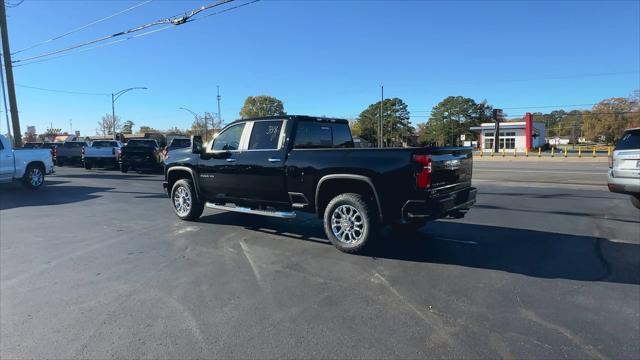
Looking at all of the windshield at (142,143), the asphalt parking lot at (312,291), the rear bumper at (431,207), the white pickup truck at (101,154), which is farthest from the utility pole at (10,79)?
the rear bumper at (431,207)

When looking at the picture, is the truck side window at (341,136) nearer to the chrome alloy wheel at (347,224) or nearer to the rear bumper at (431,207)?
the chrome alloy wheel at (347,224)

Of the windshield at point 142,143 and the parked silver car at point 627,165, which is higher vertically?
the windshield at point 142,143

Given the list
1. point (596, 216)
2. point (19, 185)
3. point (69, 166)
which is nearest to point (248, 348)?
point (596, 216)

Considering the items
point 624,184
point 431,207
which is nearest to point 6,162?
point 431,207

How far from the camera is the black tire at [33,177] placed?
14023 millimetres

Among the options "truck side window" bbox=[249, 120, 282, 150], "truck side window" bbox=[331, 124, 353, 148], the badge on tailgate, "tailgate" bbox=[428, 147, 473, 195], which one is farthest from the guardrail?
"truck side window" bbox=[249, 120, 282, 150]

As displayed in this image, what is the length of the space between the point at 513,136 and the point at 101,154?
68.6 metres

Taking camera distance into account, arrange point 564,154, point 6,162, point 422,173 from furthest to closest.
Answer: point 564,154
point 6,162
point 422,173

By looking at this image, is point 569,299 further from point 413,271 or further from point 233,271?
point 233,271

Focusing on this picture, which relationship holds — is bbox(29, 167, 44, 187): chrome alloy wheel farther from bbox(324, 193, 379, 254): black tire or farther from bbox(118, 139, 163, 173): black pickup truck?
bbox(324, 193, 379, 254): black tire

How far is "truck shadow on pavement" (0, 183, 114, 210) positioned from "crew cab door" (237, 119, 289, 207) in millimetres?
A: 6682

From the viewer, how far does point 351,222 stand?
5930 mm

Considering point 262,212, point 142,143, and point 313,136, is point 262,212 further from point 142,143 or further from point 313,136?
point 142,143

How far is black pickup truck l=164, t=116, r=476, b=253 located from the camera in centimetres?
538
